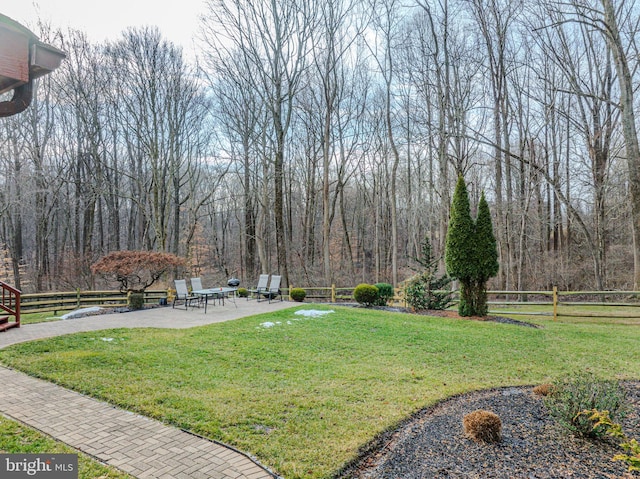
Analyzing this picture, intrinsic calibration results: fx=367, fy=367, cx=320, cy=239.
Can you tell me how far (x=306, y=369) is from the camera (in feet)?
18.5

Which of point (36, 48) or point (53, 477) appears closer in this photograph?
point (36, 48)

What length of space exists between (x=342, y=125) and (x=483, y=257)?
14.3m

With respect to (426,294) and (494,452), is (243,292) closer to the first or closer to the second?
(426,294)

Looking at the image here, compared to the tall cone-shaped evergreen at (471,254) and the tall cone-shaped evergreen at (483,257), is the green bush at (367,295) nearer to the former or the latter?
the tall cone-shaped evergreen at (471,254)

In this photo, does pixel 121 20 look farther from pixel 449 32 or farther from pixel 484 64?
pixel 484 64

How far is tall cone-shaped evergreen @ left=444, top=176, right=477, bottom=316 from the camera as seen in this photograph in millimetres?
10406

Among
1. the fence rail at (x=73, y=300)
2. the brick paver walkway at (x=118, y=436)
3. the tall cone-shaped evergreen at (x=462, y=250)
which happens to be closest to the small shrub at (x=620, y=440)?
the brick paver walkway at (x=118, y=436)

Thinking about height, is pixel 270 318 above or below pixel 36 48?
below

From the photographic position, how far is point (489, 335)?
8.16 metres

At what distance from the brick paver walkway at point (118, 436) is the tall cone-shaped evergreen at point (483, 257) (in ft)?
29.2

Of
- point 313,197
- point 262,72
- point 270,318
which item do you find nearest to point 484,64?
point 262,72

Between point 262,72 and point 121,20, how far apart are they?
260 inches

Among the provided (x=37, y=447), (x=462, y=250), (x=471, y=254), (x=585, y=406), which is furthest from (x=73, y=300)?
(x=585, y=406)

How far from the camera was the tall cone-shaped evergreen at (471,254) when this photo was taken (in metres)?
10.3
